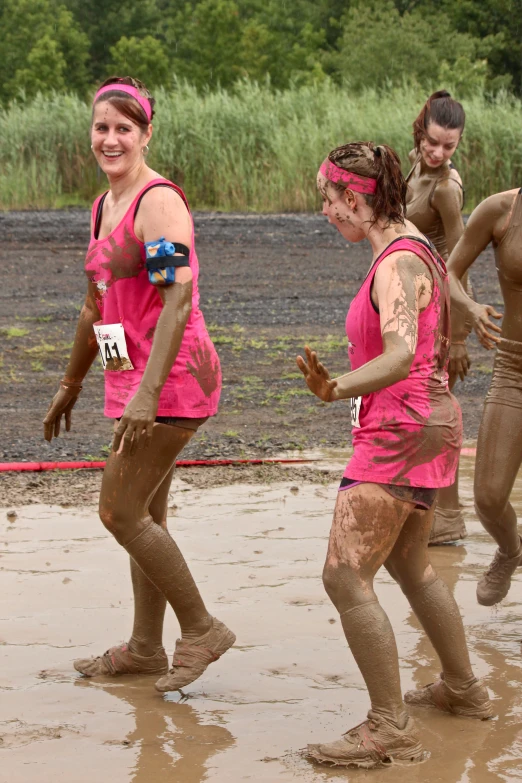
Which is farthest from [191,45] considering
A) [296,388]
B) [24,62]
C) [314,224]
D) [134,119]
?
[134,119]

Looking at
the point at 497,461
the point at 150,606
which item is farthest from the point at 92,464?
the point at 497,461

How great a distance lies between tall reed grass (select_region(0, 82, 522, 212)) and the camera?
21.1 meters

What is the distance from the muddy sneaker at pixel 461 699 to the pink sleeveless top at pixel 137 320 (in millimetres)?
1221

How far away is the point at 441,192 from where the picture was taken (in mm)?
6285

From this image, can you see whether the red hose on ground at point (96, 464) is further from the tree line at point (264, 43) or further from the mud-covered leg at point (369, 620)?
the tree line at point (264, 43)

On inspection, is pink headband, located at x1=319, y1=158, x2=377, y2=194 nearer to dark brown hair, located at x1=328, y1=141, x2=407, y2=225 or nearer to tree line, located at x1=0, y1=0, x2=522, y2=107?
dark brown hair, located at x1=328, y1=141, x2=407, y2=225

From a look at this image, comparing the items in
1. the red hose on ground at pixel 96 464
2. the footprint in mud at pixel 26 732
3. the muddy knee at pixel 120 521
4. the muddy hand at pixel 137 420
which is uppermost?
the muddy hand at pixel 137 420

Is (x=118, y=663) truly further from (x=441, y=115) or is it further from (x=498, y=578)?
(x=441, y=115)

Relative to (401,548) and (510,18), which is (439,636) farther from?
(510,18)

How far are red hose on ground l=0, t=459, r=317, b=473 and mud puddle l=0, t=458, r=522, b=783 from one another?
0.80 metres

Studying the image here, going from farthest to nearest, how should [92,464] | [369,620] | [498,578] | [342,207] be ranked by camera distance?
[92,464], [498,578], [342,207], [369,620]

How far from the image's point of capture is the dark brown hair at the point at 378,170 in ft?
13.0

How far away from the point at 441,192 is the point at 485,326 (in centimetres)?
141

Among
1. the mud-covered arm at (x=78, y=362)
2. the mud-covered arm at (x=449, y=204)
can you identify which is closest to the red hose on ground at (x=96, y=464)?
the mud-covered arm at (x=449, y=204)
